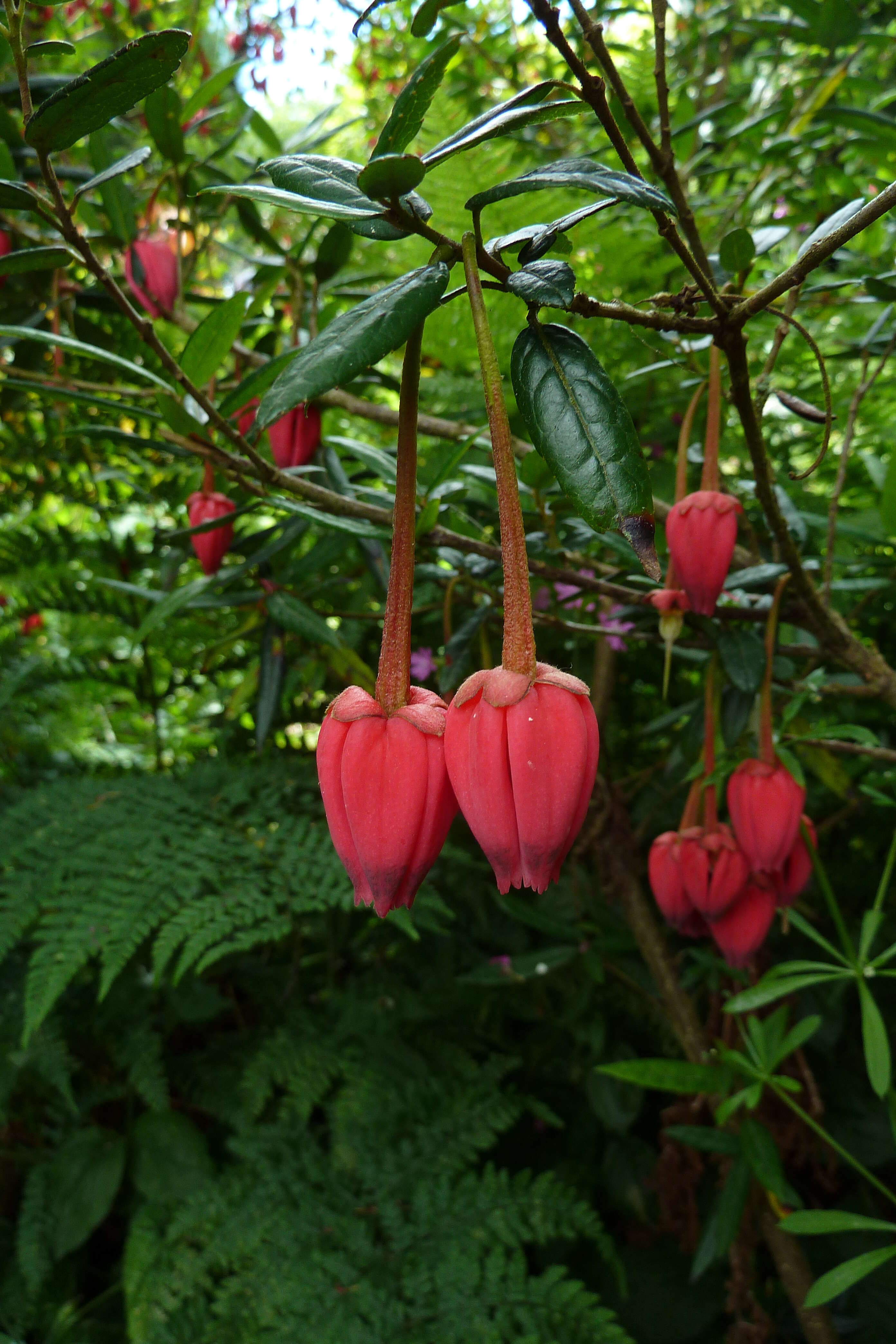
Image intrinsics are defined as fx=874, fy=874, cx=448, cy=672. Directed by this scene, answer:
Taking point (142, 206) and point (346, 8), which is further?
point (346, 8)

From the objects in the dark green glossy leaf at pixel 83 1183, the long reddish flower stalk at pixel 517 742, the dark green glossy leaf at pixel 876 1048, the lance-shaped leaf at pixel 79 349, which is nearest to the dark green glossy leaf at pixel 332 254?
the lance-shaped leaf at pixel 79 349

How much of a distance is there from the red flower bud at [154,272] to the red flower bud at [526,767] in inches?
25.6

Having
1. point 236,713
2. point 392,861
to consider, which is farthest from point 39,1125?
point 392,861

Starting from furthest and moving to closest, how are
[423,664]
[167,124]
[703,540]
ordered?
[423,664] < [167,124] < [703,540]

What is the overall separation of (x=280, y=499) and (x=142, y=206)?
0.64m

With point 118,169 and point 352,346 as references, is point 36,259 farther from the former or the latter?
point 352,346

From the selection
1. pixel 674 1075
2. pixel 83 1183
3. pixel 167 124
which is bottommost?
pixel 83 1183

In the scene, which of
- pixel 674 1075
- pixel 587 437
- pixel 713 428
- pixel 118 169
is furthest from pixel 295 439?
pixel 674 1075

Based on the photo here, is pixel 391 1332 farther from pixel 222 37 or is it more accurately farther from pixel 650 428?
pixel 222 37

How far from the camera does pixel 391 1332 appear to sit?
2.61 feet

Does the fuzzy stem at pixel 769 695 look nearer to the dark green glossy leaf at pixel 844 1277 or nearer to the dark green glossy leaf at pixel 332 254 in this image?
the dark green glossy leaf at pixel 844 1277

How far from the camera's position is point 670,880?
62 centimetres

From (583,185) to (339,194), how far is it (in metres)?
0.09

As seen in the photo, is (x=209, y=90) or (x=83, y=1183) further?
(x=83, y=1183)
